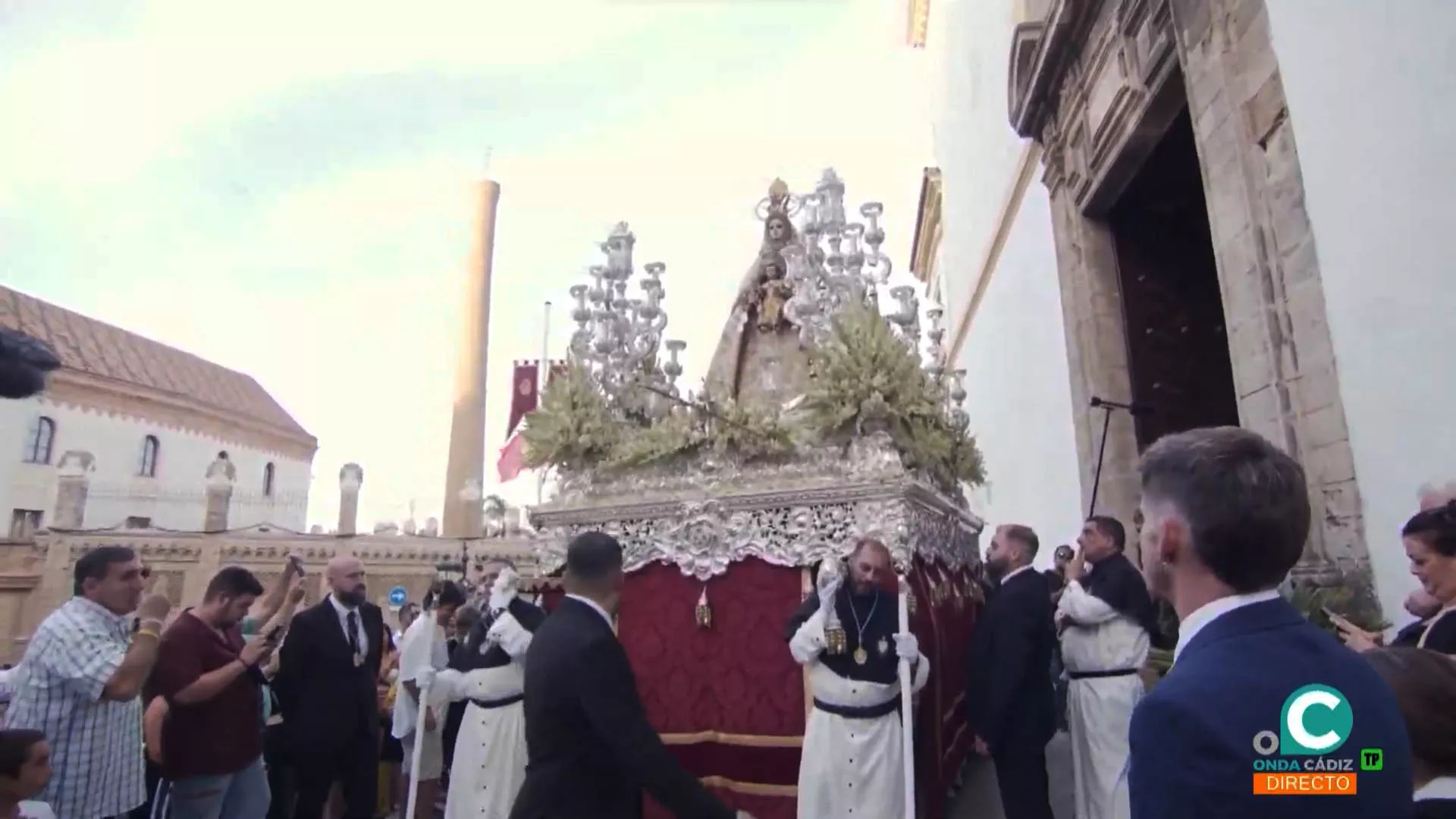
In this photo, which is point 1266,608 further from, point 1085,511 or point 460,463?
point 460,463

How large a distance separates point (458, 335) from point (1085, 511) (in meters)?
19.2

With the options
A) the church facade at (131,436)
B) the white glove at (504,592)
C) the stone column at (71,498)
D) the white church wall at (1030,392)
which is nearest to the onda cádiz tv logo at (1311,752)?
the white glove at (504,592)

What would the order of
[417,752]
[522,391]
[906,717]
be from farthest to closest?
[522,391] < [417,752] < [906,717]

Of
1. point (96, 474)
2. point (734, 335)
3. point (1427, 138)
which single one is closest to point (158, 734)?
point (734, 335)

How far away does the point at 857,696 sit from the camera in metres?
3.58

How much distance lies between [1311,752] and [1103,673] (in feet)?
10.4

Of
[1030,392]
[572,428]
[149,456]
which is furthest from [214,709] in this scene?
[149,456]

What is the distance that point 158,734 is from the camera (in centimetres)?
363

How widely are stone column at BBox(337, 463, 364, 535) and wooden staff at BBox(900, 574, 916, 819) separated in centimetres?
1804

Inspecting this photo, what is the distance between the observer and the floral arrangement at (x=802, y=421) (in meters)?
4.20

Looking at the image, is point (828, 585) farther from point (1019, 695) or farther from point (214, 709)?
point (214, 709)

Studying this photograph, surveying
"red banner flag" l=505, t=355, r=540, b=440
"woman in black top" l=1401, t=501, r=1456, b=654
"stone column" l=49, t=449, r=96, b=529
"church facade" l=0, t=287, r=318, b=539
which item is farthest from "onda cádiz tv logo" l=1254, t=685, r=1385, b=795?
"church facade" l=0, t=287, r=318, b=539

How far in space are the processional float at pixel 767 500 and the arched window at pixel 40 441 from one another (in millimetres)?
25621

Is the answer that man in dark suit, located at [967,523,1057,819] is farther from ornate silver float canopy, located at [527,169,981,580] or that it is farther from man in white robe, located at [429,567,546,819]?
man in white robe, located at [429,567,546,819]
